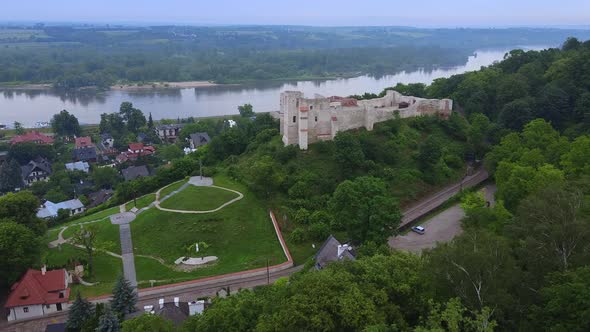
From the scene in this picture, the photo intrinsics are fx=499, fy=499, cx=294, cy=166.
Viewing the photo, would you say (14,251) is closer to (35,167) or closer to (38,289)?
(38,289)

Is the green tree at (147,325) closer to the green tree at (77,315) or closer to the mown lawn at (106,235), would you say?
the green tree at (77,315)

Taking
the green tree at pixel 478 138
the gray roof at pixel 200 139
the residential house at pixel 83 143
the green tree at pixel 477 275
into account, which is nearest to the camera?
the green tree at pixel 477 275

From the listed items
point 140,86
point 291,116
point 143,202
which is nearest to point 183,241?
point 143,202

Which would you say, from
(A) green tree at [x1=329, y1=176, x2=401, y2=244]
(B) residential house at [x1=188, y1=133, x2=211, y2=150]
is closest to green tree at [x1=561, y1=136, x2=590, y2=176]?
(A) green tree at [x1=329, y1=176, x2=401, y2=244]

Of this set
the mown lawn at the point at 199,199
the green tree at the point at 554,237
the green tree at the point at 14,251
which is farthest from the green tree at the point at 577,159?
the green tree at the point at 14,251

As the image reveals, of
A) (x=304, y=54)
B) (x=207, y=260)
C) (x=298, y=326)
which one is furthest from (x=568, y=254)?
(x=304, y=54)

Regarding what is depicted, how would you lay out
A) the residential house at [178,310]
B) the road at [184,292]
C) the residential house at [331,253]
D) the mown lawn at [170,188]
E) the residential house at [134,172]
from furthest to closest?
the residential house at [134,172] → the mown lawn at [170,188] → the residential house at [331,253] → the road at [184,292] → the residential house at [178,310]

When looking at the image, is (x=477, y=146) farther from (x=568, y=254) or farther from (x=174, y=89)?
(x=174, y=89)
